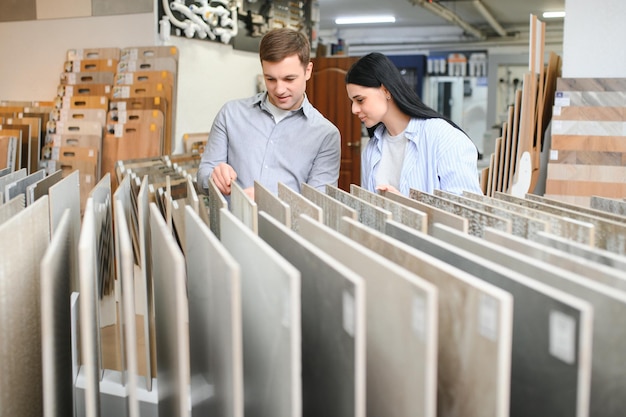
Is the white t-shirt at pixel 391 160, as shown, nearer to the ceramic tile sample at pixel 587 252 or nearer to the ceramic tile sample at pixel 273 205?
the ceramic tile sample at pixel 273 205

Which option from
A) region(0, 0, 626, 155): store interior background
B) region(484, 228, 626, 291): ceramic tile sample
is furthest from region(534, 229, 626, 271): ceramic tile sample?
region(0, 0, 626, 155): store interior background

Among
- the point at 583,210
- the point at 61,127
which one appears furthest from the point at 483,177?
the point at 583,210

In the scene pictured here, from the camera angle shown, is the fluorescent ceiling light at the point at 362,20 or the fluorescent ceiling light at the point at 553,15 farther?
the fluorescent ceiling light at the point at 362,20

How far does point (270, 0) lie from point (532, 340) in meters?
7.78

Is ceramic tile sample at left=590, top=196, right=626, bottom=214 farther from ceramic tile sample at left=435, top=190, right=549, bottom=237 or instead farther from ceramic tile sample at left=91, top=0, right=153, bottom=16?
ceramic tile sample at left=91, top=0, right=153, bottom=16

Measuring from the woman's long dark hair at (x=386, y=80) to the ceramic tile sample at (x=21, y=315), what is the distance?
1445 mm

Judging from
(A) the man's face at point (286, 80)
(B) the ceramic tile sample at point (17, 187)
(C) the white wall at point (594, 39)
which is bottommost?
(B) the ceramic tile sample at point (17, 187)

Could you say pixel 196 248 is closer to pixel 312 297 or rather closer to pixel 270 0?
pixel 312 297

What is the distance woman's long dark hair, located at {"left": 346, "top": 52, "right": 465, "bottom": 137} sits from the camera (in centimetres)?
224

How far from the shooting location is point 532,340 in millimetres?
693

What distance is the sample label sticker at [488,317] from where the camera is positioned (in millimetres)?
611

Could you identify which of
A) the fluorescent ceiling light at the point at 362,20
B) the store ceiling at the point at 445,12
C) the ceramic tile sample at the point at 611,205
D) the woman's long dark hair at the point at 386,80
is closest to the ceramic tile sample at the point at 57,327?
the ceramic tile sample at the point at 611,205

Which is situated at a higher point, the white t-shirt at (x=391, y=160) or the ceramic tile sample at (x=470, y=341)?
the white t-shirt at (x=391, y=160)

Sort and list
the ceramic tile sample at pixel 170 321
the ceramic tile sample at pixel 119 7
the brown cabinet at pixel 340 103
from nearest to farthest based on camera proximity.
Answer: the ceramic tile sample at pixel 170 321 < the ceramic tile sample at pixel 119 7 < the brown cabinet at pixel 340 103
